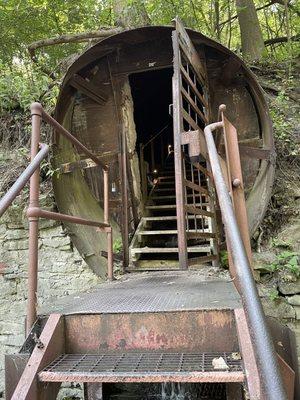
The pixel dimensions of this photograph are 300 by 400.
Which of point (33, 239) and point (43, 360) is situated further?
point (33, 239)

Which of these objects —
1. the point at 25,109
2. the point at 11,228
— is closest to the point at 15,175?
the point at 11,228

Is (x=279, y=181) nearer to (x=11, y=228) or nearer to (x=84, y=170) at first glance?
(x=84, y=170)

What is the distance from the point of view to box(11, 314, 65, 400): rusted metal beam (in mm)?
1532

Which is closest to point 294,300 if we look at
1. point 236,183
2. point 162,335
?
point 236,183

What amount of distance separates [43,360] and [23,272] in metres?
3.42

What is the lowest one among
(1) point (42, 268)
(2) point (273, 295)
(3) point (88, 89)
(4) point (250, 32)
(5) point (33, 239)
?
(2) point (273, 295)

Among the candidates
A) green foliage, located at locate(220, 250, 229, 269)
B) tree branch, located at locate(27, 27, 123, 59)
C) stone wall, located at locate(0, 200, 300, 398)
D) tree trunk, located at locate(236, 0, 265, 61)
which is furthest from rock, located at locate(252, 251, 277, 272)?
tree trunk, located at locate(236, 0, 265, 61)

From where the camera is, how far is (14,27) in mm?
7742

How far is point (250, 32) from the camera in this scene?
764 cm

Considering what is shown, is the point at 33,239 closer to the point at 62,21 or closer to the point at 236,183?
the point at 236,183

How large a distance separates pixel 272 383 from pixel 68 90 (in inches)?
173

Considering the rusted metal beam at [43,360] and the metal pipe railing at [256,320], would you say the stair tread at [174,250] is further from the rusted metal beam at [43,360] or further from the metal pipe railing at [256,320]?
the metal pipe railing at [256,320]

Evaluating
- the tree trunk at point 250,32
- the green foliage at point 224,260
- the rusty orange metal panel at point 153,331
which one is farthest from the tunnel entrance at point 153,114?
the rusty orange metal panel at point 153,331

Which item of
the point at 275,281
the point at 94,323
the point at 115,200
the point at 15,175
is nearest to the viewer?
the point at 94,323
